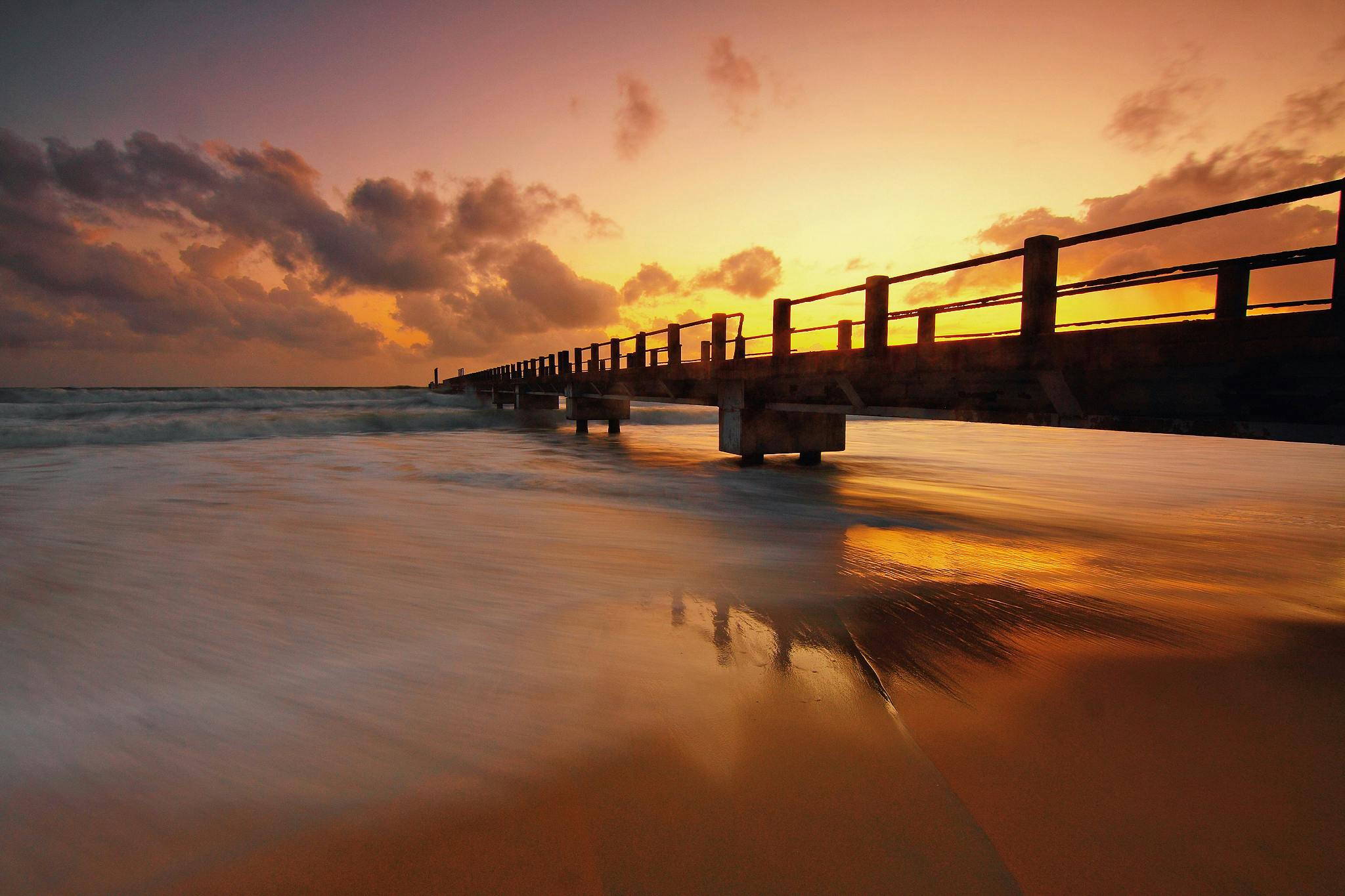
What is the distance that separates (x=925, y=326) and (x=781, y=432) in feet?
17.6

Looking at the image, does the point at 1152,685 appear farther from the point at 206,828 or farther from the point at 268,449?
the point at 268,449

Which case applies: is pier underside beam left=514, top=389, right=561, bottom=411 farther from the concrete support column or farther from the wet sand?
the wet sand

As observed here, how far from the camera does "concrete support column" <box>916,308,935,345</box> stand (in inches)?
303

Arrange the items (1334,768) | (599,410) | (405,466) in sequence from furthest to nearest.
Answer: (599,410) → (405,466) → (1334,768)

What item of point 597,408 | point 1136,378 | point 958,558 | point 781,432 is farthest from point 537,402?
point 1136,378

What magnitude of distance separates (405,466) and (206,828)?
40.4 ft

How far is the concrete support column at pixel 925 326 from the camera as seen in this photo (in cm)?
770

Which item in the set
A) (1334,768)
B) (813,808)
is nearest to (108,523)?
(813,808)

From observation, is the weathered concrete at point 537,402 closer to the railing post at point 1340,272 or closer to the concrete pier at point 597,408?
the concrete pier at point 597,408

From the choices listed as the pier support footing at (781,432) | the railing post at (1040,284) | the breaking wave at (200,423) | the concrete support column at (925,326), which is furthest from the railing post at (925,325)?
the breaking wave at (200,423)

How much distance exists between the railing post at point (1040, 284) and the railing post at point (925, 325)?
158 cm

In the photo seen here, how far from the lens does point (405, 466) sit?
13.7m

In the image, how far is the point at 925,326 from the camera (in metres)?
7.81

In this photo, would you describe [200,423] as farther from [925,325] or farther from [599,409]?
[925,325]
